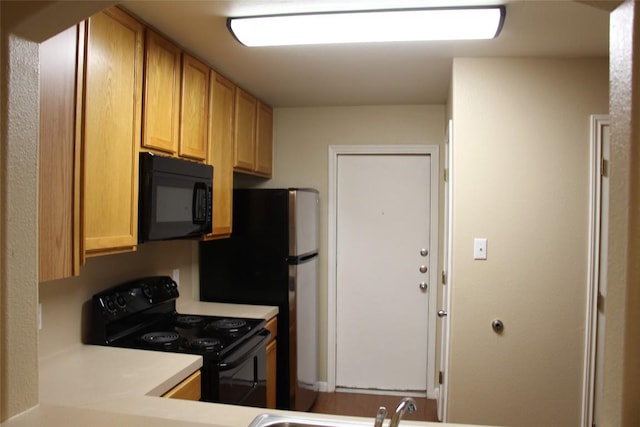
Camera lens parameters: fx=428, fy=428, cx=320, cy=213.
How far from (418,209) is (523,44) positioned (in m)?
1.60

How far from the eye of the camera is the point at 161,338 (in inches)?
83.4

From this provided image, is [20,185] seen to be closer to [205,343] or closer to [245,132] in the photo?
[205,343]

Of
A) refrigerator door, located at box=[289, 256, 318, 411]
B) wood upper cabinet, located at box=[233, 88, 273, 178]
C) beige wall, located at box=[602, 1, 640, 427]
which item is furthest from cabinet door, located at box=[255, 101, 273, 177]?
beige wall, located at box=[602, 1, 640, 427]

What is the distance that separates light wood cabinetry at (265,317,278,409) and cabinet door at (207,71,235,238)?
659 millimetres

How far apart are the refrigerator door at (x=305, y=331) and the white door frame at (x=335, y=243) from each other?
16 cm

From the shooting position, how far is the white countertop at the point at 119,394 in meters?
1.02

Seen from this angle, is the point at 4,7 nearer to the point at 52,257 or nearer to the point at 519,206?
the point at 52,257

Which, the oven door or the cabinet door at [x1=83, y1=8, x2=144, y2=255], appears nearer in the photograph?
the cabinet door at [x1=83, y1=8, x2=144, y2=255]

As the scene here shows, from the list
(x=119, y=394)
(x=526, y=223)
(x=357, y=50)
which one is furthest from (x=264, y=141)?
(x=119, y=394)

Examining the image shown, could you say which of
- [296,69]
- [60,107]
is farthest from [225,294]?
[60,107]

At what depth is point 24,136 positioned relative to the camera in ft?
3.24

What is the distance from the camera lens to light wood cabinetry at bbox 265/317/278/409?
2.65 m

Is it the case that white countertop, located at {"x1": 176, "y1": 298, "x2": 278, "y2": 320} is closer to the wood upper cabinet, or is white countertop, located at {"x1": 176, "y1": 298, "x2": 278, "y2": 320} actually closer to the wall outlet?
the wall outlet

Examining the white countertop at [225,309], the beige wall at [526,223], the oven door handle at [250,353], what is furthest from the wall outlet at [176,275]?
the beige wall at [526,223]
